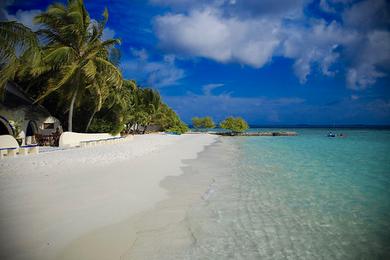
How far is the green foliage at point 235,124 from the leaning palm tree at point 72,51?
4654 centimetres

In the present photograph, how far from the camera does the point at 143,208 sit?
5469mm

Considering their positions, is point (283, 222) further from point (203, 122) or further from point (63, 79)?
point (203, 122)

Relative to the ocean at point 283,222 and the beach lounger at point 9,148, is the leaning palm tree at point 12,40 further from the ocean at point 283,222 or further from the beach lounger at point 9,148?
the ocean at point 283,222

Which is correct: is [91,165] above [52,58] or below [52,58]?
below

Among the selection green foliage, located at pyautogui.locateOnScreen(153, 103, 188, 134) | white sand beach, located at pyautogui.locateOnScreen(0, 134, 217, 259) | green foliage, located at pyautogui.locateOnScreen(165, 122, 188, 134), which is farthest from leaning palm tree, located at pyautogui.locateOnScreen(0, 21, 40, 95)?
green foliage, located at pyautogui.locateOnScreen(165, 122, 188, 134)

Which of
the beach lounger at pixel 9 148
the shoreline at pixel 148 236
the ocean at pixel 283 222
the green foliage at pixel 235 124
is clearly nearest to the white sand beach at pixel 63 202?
the shoreline at pixel 148 236

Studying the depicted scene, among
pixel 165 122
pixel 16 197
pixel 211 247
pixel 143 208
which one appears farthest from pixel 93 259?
pixel 165 122

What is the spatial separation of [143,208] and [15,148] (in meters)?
9.87

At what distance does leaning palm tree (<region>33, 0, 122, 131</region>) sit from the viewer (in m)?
16.9

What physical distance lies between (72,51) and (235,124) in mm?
48876

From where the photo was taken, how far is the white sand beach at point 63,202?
3.74 metres

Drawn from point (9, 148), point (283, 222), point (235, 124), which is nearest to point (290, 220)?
point (283, 222)

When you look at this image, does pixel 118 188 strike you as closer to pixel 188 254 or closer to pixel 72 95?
pixel 188 254

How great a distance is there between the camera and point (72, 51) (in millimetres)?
17359
